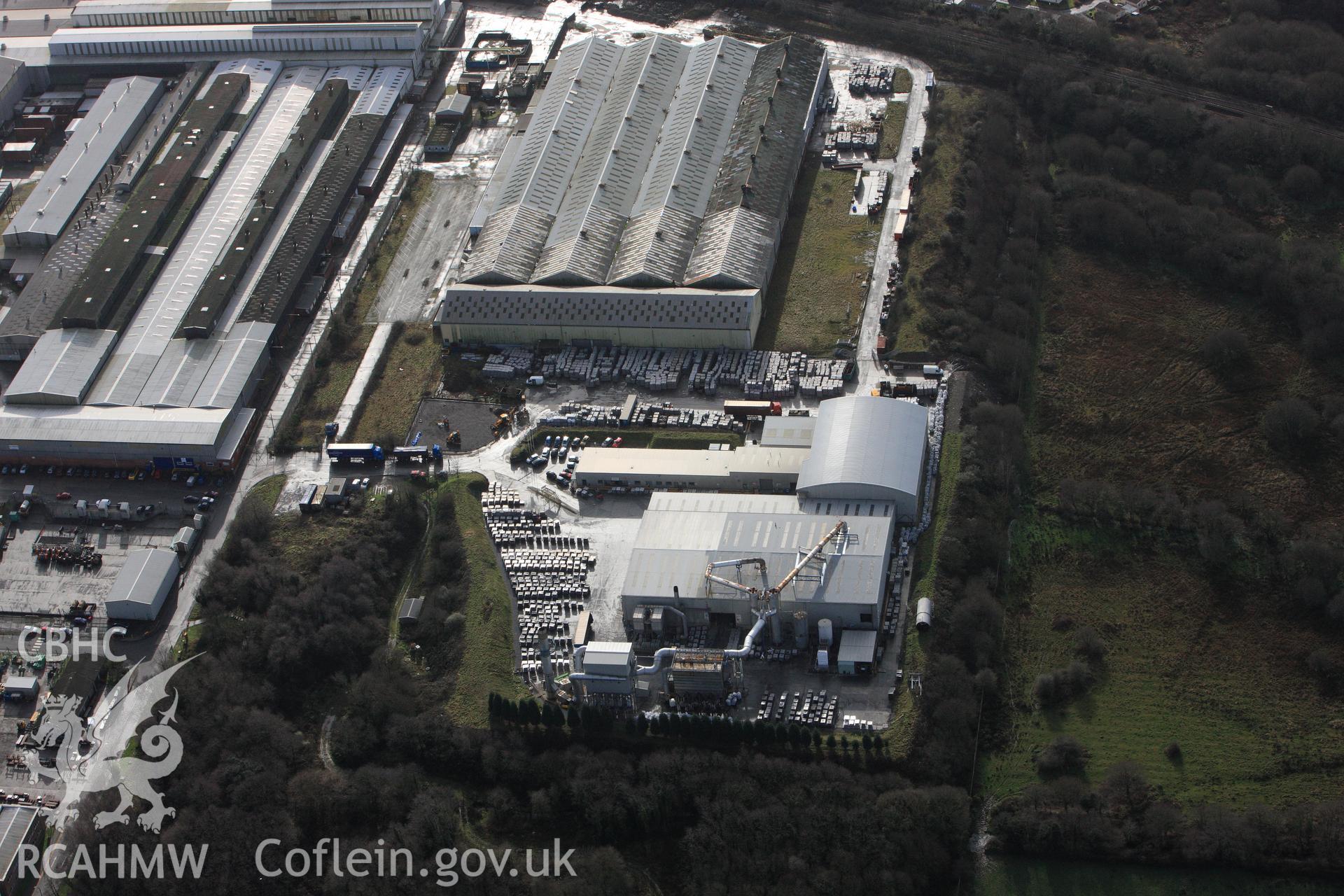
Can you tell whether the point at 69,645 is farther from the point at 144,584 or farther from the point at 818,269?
the point at 818,269

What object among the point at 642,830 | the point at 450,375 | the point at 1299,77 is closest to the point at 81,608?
the point at 450,375

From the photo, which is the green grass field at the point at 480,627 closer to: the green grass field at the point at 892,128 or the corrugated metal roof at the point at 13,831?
the corrugated metal roof at the point at 13,831

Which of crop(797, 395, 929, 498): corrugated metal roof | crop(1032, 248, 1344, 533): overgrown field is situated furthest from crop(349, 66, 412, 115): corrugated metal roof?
crop(1032, 248, 1344, 533): overgrown field

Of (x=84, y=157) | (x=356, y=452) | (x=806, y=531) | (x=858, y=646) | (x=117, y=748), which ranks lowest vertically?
(x=117, y=748)

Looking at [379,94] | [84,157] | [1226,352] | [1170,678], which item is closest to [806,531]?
[1170,678]

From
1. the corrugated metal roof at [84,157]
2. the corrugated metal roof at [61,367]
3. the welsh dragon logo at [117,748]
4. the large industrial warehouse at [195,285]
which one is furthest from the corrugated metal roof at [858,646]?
the corrugated metal roof at [84,157]

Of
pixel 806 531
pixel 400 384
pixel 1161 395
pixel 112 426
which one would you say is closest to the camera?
pixel 806 531
